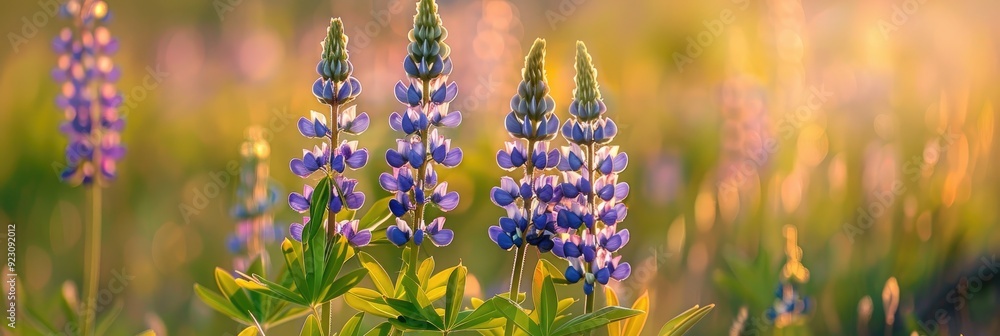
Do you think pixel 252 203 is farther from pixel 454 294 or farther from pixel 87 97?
pixel 454 294

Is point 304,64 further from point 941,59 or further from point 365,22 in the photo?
point 941,59

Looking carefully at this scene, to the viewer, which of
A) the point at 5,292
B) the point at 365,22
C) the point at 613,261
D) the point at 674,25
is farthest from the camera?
the point at 674,25

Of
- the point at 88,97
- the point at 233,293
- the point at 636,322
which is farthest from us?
the point at 88,97

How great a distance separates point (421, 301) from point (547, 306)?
177mm

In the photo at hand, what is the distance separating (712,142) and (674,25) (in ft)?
3.82

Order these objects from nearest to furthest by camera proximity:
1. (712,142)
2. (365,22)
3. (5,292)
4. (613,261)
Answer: (613,261) < (5,292) < (712,142) < (365,22)

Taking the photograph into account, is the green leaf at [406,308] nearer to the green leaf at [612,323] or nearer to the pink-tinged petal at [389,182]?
the pink-tinged petal at [389,182]

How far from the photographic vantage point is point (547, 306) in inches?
55.4

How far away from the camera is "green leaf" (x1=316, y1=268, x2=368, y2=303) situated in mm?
1434

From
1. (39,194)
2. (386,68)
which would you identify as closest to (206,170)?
(39,194)

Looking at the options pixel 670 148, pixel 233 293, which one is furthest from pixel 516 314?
pixel 670 148

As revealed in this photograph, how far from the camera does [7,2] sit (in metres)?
3.60

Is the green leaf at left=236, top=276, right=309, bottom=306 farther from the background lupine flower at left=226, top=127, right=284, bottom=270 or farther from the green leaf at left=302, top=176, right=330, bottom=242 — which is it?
the background lupine flower at left=226, top=127, right=284, bottom=270

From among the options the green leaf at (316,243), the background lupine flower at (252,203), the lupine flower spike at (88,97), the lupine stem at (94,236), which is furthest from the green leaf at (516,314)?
the lupine flower spike at (88,97)
